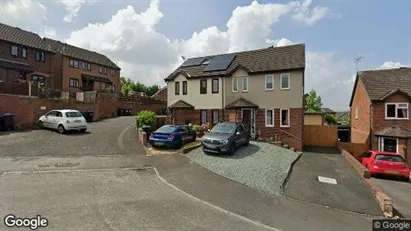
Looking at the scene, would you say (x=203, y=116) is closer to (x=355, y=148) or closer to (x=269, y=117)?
(x=269, y=117)

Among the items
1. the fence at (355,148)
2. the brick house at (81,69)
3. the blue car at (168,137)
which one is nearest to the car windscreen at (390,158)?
the fence at (355,148)

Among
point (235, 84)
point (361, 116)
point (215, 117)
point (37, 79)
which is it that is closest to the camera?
point (235, 84)

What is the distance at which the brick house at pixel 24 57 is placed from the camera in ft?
92.6

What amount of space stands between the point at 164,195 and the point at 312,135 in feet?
63.1

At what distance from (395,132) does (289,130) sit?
30.5ft

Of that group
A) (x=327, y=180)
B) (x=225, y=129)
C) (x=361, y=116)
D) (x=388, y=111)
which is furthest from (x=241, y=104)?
(x=361, y=116)

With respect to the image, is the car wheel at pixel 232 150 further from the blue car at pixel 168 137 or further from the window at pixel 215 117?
the window at pixel 215 117

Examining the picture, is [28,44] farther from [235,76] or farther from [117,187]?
[117,187]

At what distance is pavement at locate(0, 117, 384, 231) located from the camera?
249 inches

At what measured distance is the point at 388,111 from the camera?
22703mm

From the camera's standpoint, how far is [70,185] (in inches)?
336

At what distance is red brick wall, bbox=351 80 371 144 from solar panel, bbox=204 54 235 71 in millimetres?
13362

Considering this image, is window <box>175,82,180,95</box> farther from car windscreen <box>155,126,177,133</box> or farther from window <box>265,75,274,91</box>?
car windscreen <box>155,126,177,133</box>

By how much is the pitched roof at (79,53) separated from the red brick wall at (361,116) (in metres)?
38.0
